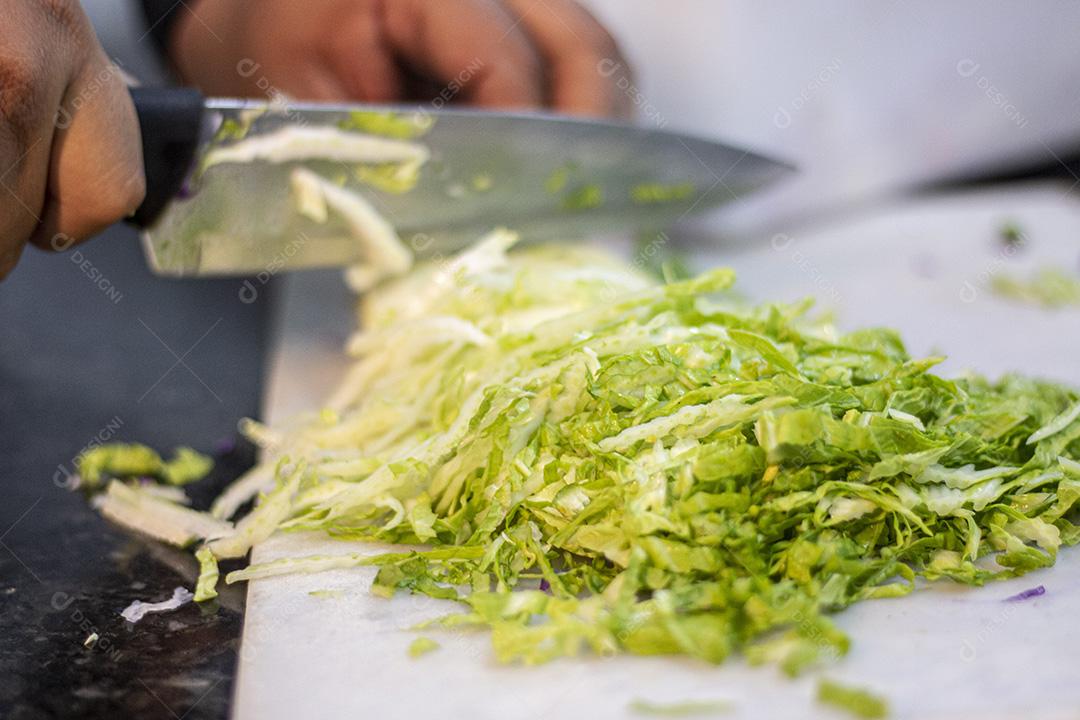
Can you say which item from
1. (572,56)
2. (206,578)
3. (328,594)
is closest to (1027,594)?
(328,594)

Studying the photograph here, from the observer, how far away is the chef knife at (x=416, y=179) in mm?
1892

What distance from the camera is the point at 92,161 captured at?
5.32 ft

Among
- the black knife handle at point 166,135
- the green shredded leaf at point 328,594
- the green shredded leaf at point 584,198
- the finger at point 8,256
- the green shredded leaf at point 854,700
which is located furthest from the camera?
the green shredded leaf at point 584,198

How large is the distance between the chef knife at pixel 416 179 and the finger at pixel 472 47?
1.81ft

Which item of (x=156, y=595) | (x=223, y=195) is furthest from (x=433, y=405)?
(x=223, y=195)

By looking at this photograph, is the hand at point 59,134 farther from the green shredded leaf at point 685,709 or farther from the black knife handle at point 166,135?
the green shredded leaf at point 685,709

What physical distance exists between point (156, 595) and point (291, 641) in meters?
0.30

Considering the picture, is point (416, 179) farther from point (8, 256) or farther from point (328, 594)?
point (328, 594)

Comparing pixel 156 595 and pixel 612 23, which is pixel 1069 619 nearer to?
pixel 156 595

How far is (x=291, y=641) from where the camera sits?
1227mm

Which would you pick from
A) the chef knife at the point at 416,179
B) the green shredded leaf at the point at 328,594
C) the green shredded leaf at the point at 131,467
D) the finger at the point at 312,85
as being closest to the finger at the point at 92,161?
the chef knife at the point at 416,179

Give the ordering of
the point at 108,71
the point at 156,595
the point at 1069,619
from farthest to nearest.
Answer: the point at 108,71 → the point at 156,595 → the point at 1069,619

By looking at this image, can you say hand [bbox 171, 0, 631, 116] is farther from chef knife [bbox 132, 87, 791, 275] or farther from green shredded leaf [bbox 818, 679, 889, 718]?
green shredded leaf [bbox 818, 679, 889, 718]

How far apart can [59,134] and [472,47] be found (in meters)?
1.46
